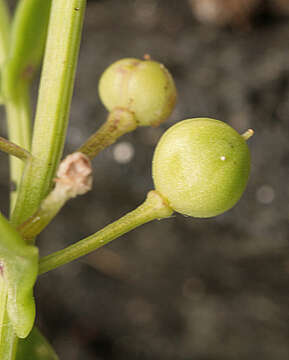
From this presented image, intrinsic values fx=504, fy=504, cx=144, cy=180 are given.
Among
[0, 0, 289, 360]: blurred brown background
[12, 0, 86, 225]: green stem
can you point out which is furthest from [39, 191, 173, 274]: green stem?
[0, 0, 289, 360]: blurred brown background

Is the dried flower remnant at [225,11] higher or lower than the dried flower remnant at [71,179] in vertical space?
higher

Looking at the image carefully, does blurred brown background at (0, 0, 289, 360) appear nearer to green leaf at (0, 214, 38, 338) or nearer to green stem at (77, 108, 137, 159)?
green stem at (77, 108, 137, 159)

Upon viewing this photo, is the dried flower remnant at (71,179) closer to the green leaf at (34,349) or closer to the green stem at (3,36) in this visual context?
the green leaf at (34,349)

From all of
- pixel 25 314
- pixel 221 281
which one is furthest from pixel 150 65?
pixel 221 281

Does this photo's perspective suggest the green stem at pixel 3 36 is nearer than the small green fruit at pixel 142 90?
No

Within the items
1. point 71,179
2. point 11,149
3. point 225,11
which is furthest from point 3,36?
point 225,11

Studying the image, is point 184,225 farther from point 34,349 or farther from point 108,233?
point 108,233

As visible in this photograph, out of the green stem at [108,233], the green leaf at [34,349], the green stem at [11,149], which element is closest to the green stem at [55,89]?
the green stem at [11,149]

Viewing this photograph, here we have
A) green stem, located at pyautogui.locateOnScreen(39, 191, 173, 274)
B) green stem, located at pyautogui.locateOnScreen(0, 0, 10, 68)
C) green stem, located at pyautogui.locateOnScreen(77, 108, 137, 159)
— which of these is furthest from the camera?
green stem, located at pyautogui.locateOnScreen(0, 0, 10, 68)
